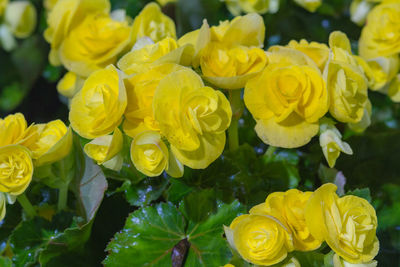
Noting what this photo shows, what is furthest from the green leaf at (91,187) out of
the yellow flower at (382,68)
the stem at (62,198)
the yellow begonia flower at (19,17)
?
the yellow begonia flower at (19,17)

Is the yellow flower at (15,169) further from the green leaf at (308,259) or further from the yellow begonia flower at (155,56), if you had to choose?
the green leaf at (308,259)

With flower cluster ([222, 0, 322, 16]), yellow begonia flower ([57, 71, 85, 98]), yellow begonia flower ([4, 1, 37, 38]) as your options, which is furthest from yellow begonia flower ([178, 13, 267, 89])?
yellow begonia flower ([4, 1, 37, 38])

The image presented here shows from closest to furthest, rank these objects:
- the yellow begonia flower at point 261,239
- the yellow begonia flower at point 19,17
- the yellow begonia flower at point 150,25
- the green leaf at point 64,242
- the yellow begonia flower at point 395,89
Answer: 1. the yellow begonia flower at point 261,239
2. the green leaf at point 64,242
3. the yellow begonia flower at point 150,25
4. the yellow begonia flower at point 395,89
5. the yellow begonia flower at point 19,17

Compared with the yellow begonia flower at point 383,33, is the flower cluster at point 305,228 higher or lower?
higher

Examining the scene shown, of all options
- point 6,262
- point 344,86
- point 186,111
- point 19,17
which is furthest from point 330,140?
point 19,17

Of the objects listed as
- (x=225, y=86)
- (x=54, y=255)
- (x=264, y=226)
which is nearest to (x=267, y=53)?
(x=225, y=86)

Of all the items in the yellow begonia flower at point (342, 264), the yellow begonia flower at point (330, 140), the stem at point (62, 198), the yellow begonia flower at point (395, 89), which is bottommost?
the yellow begonia flower at point (395, 89)

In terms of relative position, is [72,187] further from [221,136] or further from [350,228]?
[350,228]
